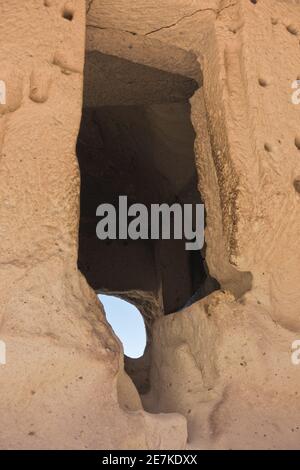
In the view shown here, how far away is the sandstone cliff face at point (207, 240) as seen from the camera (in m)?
1.71

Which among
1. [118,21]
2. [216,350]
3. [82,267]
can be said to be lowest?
[216,350]

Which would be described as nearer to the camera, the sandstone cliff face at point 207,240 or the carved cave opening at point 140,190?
the sandstone cliff face at point 207,240

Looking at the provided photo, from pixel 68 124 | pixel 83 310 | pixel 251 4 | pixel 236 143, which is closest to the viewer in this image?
pixel 83 310

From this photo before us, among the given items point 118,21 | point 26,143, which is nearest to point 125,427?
point 26,143

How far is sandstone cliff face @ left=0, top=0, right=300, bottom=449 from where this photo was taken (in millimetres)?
1713

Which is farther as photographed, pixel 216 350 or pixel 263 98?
pixel 263 98

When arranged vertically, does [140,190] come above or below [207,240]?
above

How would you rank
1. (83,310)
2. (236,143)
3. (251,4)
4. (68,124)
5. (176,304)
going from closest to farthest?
(83,310)
(68,124)
(236,143)
(251,4)
(176,304)

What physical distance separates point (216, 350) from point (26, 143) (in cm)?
84

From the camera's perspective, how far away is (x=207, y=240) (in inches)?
97.1

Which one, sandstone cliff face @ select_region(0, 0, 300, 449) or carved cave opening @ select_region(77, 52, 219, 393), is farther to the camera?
carved cave opening @ select_region(77, 52, 219, 393)

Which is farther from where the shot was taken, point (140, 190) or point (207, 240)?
point (140, 190)

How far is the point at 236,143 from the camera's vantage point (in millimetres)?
2174
